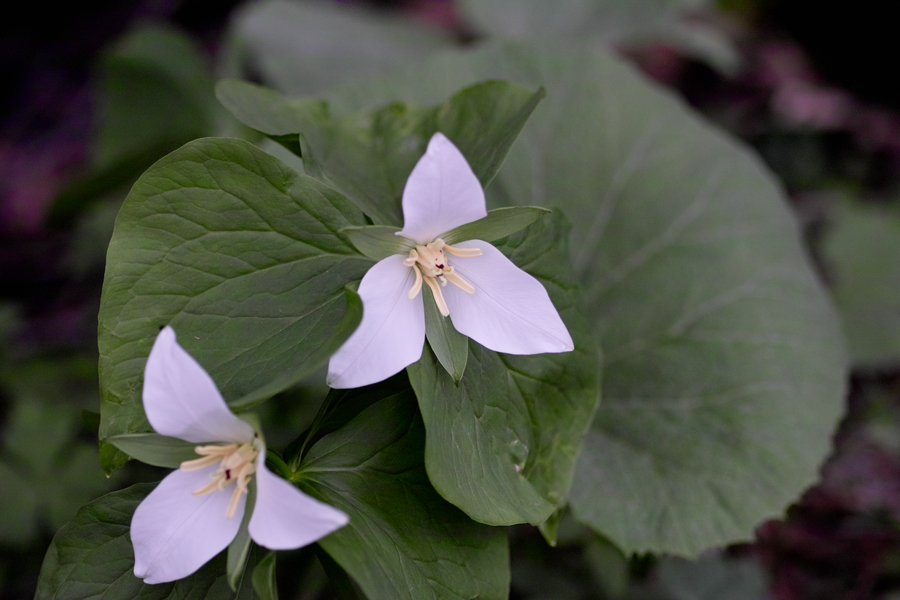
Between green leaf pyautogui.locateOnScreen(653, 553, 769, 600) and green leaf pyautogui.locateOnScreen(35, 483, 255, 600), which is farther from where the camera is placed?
green leaf pyautogui.locateOnScreen(653, 553, 769, 600)

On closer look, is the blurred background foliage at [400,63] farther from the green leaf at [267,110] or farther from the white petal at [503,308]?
the white petal at [503,308]

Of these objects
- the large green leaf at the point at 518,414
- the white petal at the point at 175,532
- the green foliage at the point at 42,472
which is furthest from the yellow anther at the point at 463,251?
the green foliage at the point at 42,472

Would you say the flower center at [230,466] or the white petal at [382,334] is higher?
the white petal at [382,334]

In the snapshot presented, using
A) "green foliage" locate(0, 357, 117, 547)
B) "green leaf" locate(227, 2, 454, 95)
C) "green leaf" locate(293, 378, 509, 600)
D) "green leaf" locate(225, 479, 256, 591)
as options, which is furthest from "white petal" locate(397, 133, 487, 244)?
"green leaf" locate(227, 2, 454, 95)

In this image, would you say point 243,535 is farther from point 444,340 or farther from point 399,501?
point 444,340

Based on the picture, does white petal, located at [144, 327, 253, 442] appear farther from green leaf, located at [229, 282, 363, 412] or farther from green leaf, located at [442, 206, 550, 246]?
green leaf, located at [442, 206, 550, 246]

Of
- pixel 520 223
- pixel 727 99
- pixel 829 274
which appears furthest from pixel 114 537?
pixel 727 99
